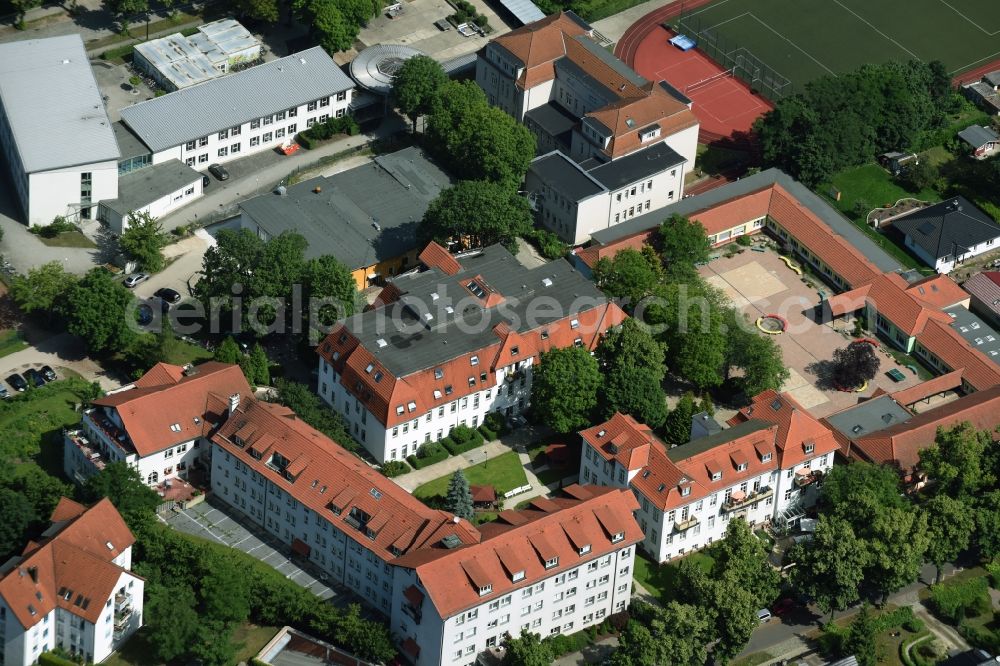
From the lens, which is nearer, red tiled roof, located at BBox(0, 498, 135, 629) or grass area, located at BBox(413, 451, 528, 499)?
red tiled roof, located at BBox(0, 498, 135, 629)

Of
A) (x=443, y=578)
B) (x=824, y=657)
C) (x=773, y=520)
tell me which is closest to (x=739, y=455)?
(x=773, y=520)

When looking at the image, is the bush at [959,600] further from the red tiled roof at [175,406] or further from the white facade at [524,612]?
the red tiled roof at [175,406]

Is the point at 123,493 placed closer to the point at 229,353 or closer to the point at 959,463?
the point at 229,353

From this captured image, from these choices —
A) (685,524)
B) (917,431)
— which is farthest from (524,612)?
(917,431)

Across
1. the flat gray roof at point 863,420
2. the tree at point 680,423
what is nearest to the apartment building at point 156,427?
the tree at point 680,423

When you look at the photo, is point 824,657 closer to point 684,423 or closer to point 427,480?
point 684,423

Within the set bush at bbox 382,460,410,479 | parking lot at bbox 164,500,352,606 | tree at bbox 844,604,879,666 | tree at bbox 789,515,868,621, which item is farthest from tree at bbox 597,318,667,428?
parking lot at bbox 164,500,352,606

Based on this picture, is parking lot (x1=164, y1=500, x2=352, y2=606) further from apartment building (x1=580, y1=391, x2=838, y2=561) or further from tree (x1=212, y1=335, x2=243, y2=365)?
apartment building (x1=580, y1=391, x2=838, y2=561)
